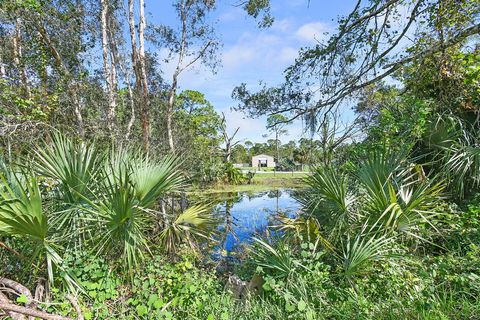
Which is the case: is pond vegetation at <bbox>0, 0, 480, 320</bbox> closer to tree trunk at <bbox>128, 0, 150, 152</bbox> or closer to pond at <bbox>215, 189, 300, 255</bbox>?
pond at <bbox>215, 189, 300, 255</bbox>

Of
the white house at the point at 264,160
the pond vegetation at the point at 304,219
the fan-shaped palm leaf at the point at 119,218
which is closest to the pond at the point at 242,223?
the pond vegetation at the point at 304,219

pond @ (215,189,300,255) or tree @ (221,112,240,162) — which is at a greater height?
tree @ (221,112,240,162)

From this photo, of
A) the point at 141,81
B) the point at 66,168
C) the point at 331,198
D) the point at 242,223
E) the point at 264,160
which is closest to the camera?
the point at 66,168

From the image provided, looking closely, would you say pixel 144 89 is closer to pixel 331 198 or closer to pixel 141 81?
pixel 141 81

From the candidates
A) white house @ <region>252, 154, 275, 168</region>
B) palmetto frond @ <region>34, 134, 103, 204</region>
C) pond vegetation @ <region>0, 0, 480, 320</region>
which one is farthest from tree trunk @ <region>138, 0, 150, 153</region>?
white house @ <region>252, 154, 275, 168</region>

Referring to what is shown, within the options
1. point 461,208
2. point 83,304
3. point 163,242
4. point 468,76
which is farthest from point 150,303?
point 468,76

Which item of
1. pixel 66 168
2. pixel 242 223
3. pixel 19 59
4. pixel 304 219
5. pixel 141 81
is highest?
pixel 19 59

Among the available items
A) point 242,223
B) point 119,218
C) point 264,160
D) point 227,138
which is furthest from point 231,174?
point 264,160

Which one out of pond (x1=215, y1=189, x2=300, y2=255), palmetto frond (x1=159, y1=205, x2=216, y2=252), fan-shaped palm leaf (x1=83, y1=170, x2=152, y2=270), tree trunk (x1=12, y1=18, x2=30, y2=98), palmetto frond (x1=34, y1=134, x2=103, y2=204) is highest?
tree trunk (x1=12, y1=18, x2=30, y2=98)

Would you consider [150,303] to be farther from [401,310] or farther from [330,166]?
[330,166]

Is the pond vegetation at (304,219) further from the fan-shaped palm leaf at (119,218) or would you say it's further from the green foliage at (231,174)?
the green foliage at (231,174)

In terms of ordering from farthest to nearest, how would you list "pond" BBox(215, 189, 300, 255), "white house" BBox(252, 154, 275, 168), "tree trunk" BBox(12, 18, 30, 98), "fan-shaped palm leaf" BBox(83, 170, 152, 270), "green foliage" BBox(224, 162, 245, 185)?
1. "white house" BBox(252, 154, 275, 168)
2. "green foliage" BBox(224, 162, 245, 185)
3. "tree trunk" BBox(12, 18, 30, 98)
4. "pond" BBox(215, 189, 300, 255)
5. "fan-shaped palm leaf" BBox(83, 170, 152, 270)

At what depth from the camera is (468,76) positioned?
413cm

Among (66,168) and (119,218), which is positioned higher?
(66,168)
